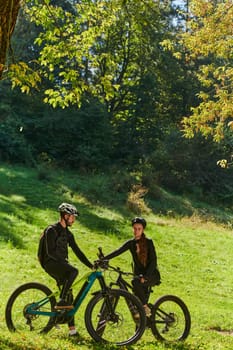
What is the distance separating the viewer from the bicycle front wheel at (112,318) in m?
6.63

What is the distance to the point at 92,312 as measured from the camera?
6.67m

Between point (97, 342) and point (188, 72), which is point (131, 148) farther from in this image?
point (97, 342)

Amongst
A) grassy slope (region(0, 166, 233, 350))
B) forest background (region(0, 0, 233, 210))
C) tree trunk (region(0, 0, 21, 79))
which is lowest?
grassy slope (region(0, 166, 233, 350))

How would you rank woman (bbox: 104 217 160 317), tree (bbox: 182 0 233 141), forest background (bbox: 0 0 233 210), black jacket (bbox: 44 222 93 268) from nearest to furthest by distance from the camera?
black jacket (bbox: 44 222 93 268) → woman (bbox: 104 217 160 317) → tree (bbox: 182 0 233 141) → forest background (bbox: 0 0 233 210)

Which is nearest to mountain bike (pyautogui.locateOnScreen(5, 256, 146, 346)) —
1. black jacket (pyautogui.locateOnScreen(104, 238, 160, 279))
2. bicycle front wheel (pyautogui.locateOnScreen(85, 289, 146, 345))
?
bicycle front wheel (pyautogui.locateOnScreen(85, 289, 146, 345))

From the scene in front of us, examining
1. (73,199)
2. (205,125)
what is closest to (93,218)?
(73,199)

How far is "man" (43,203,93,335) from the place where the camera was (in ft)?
22.3

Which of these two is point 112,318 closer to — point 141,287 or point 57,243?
point 141,287

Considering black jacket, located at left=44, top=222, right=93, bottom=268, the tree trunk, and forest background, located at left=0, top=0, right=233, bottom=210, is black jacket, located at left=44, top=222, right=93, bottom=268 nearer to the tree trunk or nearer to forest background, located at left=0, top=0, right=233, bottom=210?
the tree trunk

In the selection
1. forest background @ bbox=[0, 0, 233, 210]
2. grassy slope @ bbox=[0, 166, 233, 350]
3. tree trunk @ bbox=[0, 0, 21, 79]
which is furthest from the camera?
forest background @ bbox=[0, 0, 233, 210]

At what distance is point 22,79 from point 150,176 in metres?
28.5

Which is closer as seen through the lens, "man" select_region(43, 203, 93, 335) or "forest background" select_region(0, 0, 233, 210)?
"man" select_region(43, 203, 93, 335)

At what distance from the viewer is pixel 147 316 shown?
7.07m

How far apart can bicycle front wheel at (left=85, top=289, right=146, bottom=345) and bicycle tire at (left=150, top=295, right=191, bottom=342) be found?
488 mm
